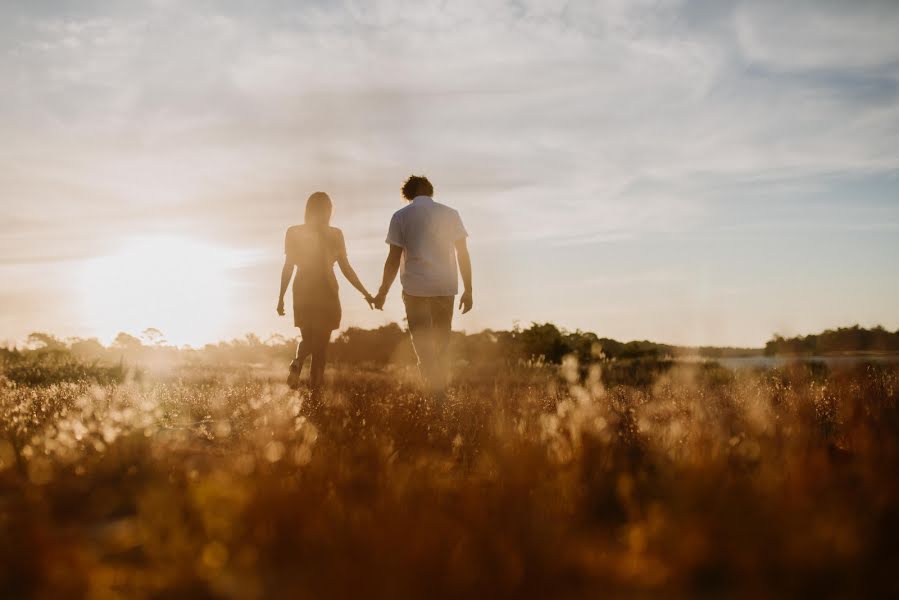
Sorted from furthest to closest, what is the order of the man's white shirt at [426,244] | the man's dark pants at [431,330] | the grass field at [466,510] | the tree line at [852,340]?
the tree line at [852,340], the man's white shirt at [426,244], the man's dark pants at [431,330], the grass field at [466,510]

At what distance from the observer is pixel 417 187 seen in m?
7.73

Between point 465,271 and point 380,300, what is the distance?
110cm

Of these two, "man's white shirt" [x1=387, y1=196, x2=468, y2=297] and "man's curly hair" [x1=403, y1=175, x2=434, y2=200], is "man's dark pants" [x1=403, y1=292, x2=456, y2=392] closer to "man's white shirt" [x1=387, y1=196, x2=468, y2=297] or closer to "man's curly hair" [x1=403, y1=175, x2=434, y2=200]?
"man's white shirt" [x1=387, y1=196, x2=468, y2=297]

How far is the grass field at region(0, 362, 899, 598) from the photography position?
1846 millimetres

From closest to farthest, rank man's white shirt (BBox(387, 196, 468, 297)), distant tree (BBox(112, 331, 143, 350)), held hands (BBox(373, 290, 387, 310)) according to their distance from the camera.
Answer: man's white shirt (BBox(387, 196, 468, 297)) → held hands (BBox(373, 290, 387, 310)) → distant tree (BBox(112, 331, 143, 350))

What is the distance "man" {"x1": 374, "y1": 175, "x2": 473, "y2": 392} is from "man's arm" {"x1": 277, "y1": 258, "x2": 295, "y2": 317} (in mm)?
1633

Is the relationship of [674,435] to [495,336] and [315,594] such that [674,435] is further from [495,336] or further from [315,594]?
[495,336]

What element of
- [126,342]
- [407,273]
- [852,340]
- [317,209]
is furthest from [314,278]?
[126,342]

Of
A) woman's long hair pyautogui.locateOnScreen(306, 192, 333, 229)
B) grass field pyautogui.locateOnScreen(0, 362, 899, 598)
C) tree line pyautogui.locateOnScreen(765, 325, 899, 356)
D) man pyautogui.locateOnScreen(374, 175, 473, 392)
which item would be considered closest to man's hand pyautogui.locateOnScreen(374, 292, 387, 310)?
man pyautogui.locateOnScreen(374, 175, 473, 392)

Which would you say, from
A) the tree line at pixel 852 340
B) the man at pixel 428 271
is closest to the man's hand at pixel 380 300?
the man at pixel 428 271

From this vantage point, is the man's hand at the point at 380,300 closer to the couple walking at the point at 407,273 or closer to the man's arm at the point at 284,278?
the couple walking at the point at 407,273

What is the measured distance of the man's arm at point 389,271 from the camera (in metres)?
7.59

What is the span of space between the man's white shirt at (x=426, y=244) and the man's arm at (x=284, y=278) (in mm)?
1654

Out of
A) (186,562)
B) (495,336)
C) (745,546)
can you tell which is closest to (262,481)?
(186,562)
